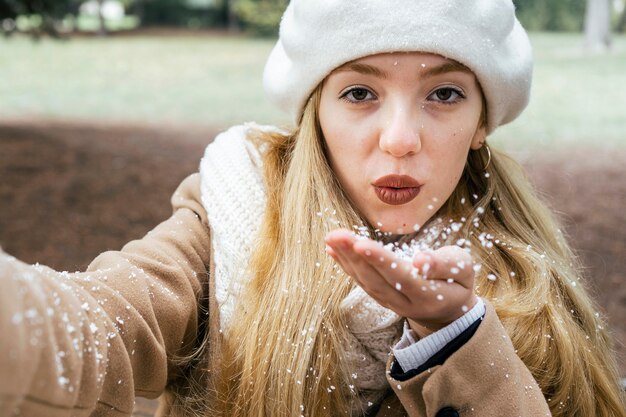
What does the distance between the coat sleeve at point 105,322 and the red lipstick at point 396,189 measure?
46cm

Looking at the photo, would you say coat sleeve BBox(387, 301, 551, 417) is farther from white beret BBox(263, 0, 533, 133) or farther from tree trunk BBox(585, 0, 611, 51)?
tree trunk BBox(585, 0, 611, 51)

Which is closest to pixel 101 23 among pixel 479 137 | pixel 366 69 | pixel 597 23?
pixel 597 23

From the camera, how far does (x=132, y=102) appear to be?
14508mm

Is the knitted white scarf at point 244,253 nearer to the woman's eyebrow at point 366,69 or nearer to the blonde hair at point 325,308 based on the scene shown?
the blonde hair at point 325,308

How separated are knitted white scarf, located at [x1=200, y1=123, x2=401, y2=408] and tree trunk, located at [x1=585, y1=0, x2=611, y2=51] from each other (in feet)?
49.8

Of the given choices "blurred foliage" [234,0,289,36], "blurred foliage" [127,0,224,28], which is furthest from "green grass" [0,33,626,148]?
"blurred foliage" [127,0,224,28]

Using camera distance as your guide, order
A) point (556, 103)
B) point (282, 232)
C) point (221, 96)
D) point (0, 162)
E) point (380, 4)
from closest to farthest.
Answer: point (380, 4) < point (282, 232) < point (0, 162) < point (556, 103) < point (221, 96)

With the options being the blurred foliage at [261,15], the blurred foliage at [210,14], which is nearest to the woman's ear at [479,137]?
the blurred foliage at [210,14]

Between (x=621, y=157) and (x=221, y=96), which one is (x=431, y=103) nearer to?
(x=621, y=157)

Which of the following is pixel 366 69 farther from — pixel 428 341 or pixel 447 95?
pixel 428 341

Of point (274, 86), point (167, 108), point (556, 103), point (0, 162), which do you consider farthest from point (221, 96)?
point (274, 86)

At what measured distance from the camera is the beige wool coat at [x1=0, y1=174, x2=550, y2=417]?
43.8 inches

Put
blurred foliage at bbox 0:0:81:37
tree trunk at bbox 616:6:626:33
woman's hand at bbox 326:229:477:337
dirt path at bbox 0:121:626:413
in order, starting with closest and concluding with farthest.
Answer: woman's hand at bbox 326:229:477:337 < dirt path at bbox 0:121:626:413 < blurred foliage at bbox 0:0:81:37 < tree trunk at bbox 616:6:626:33

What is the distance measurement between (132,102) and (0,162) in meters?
6.40
